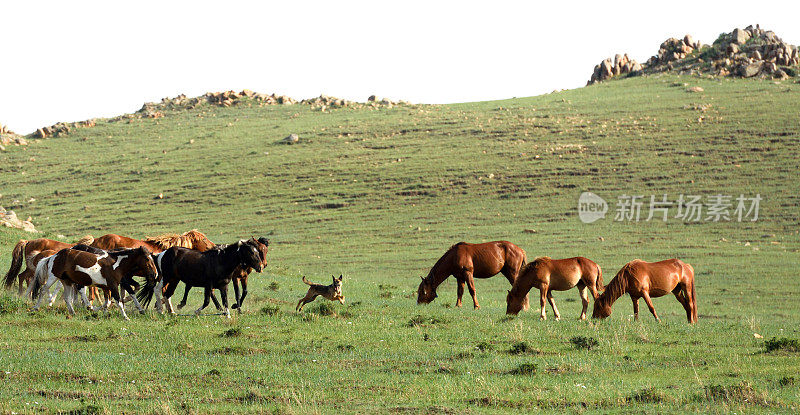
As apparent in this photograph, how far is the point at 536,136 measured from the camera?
68812mm

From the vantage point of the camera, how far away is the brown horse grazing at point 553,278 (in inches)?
709

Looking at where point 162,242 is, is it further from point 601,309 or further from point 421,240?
point 421,240

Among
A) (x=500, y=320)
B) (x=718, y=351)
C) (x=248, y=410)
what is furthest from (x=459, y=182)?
(x=248, y=410)

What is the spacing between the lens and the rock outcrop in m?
84.9

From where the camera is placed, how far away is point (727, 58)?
89562 mm

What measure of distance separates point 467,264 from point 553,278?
141 inches

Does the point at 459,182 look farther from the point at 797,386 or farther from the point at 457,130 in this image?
the point at 797,386

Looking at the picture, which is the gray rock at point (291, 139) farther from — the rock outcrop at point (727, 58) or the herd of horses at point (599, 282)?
the herd of horses at point (599, 282)

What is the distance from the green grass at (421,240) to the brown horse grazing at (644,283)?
31.0 inches

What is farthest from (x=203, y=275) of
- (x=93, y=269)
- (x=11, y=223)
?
(x=11, y=223)

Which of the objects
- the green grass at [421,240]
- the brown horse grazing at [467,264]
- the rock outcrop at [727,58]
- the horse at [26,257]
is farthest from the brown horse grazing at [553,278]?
the rock outcrop at [727,58]

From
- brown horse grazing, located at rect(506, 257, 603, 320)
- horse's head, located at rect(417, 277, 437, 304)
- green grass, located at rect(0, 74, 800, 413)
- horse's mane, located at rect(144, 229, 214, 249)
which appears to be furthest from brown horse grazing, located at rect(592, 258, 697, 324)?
horse's mane, located at rect(144, 229, 214, 249)

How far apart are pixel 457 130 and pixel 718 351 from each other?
61.2m

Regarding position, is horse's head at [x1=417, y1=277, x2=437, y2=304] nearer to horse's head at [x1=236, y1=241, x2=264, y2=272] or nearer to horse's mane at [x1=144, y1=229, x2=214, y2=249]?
horse's head at [x1=236, y1=241, x2=264, y2=272]
